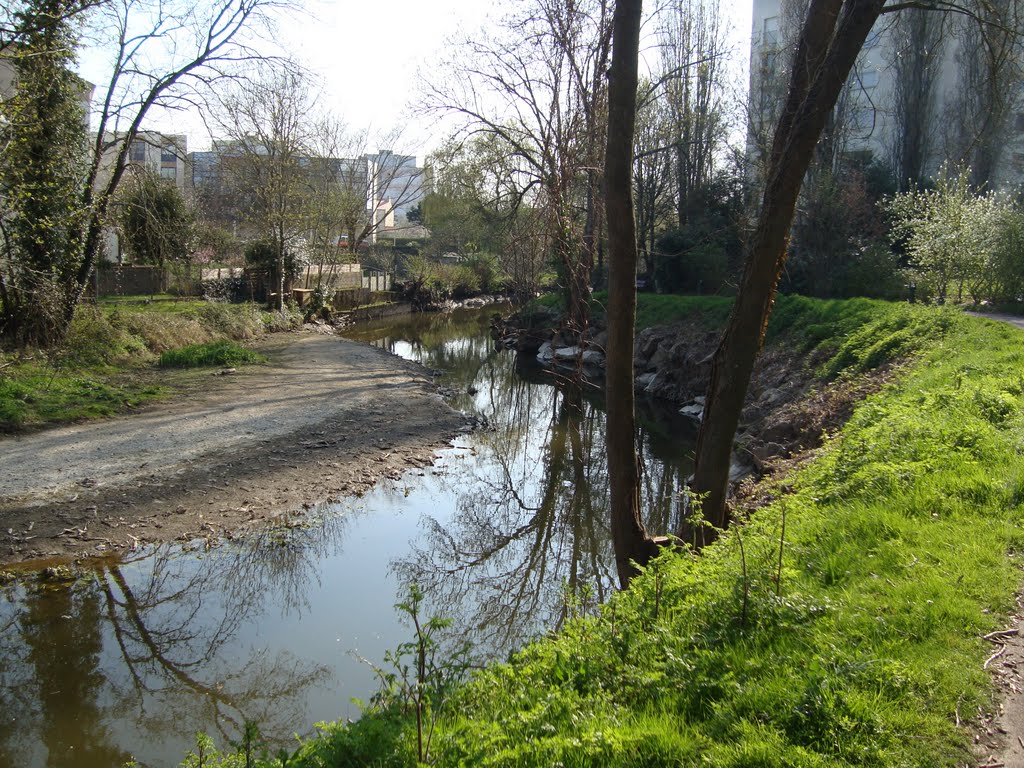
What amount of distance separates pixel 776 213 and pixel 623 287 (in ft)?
4.72

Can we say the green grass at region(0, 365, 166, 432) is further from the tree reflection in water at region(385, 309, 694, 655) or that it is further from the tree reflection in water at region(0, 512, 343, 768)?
the tree reflection in water at region(385, 309, 694, 655)

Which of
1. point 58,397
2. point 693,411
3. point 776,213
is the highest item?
point 776,213

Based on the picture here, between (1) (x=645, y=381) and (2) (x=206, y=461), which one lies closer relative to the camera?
(2) (x=206, y=461)

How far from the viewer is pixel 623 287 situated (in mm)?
6000

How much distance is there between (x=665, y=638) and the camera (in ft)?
14.0

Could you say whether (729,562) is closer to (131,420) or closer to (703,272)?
(131,420)

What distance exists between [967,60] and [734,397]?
1283 inches

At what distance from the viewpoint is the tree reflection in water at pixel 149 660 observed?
528 centimetres

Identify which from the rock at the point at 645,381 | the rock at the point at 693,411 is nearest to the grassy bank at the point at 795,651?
the rock at the point at 693,411

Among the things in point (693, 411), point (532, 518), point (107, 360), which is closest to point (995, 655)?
point (532, 518)

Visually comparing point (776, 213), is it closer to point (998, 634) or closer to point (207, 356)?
point (998, 634)

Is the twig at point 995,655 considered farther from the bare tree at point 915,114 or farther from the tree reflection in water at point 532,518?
the bare tree at point 915,114

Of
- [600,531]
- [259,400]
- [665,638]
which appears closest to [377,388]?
[259,400]

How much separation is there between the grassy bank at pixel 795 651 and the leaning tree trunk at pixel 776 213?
0.76 metres
